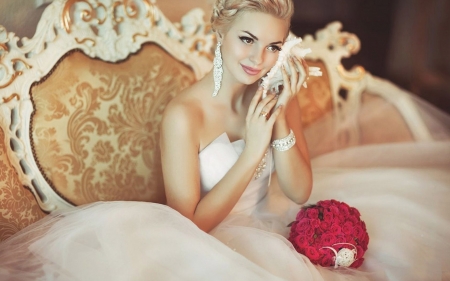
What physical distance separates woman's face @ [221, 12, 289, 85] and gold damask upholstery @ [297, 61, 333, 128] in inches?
37.5

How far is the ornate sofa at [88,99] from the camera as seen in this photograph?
1.72 metres

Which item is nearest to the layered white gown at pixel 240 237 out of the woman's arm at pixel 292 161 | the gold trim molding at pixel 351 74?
the woman's arm at pixel 292 161

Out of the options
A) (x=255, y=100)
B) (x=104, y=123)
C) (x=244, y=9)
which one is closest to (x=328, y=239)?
(x=255, y=100)

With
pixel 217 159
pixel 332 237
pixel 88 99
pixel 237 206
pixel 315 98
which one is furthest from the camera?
pixel 315 98

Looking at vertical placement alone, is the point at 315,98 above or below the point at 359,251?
above

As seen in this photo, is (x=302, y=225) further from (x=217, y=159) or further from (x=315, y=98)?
(x=315, y=98)

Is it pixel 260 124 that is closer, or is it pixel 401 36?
pixel 260 124

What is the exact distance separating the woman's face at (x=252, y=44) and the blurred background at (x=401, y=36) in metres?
2.02

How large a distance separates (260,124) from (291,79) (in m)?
0.20

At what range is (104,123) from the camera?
1947 mm

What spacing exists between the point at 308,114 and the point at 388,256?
3.64ft

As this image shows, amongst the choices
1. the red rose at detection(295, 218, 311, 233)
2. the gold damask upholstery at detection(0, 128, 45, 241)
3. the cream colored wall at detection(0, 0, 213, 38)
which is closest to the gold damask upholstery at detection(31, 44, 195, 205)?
the gold damask upholstery at detection(0, 128, 45, 241)

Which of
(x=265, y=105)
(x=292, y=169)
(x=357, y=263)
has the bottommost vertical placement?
(x=357, y=263)

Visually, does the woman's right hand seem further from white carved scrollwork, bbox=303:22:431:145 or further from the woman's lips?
white carved scrollwork, bbox=303:22:431:145
